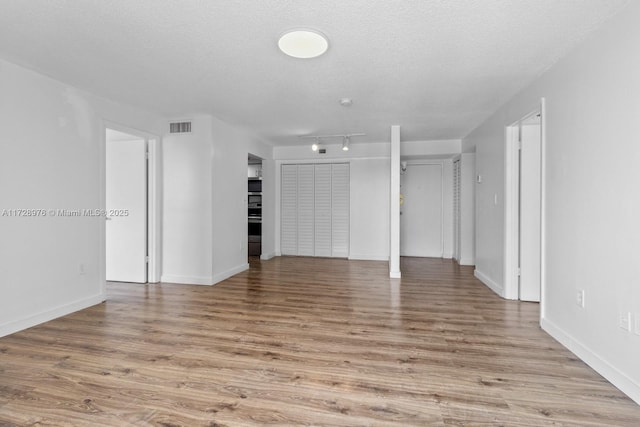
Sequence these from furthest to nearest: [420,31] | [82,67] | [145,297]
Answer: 1. [145,297]
2. [82,67]
3. [420,31]

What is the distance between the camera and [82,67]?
2.88 metres

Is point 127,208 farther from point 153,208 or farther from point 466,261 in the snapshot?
point 466,261

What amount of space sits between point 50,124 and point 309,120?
303 cm

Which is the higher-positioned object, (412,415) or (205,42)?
(205,42)

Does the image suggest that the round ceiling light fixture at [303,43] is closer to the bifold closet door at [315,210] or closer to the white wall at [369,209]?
the white wall at [369,209]

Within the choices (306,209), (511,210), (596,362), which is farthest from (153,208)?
(596,362)

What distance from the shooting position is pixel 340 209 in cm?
688

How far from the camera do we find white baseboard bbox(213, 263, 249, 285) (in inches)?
185

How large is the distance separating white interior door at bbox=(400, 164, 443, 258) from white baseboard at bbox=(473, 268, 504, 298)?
1.89m

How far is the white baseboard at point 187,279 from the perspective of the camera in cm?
458

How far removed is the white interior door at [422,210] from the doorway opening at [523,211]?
315cm

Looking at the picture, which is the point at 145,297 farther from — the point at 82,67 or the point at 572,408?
the point at 572,408

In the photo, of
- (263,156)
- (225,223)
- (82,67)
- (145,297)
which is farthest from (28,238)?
(263,156)

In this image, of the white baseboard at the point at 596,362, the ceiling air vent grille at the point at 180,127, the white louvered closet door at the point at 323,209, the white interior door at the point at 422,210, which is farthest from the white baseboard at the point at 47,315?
the white interior door at the point at 422,210
